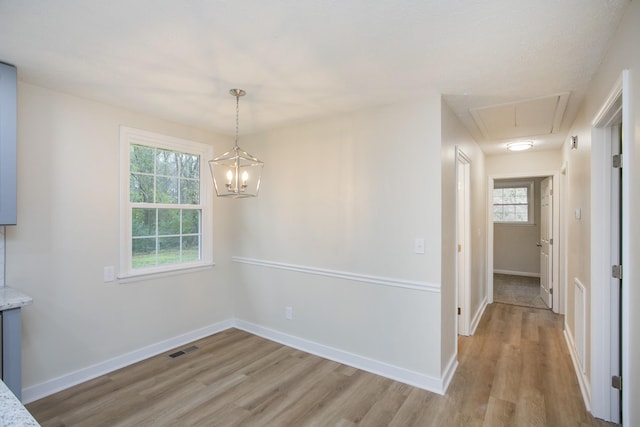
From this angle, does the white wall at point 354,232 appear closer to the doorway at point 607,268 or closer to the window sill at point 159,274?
the window sill at point 159,274

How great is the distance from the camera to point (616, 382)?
86.0 inches

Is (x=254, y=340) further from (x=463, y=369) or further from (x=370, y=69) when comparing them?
(x=370, y=69)

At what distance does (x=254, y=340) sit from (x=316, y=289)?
3.30 ft

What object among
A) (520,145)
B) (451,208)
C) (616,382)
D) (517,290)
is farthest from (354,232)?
(517,290)

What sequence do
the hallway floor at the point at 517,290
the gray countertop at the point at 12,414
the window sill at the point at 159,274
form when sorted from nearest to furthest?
the gray countertop at the point at 12,414, the window sill at the point at 159,274, the hallway floor at the point at 517,290

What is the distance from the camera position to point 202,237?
385 cm

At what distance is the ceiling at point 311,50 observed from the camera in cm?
158

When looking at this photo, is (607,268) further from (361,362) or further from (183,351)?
(183,351)

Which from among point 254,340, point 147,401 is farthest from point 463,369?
point 147,401

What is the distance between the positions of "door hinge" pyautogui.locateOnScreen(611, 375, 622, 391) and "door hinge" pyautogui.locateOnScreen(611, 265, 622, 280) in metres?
0.68

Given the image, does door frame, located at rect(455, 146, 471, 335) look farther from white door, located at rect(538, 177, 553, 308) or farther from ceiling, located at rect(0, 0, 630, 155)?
white door, located at rect(538, 177, 553, 308)

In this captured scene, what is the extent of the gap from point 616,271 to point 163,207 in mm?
3879

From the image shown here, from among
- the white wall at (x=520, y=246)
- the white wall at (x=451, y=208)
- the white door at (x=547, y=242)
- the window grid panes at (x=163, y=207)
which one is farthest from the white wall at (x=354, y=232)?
the white wall at (x=520, y=246)

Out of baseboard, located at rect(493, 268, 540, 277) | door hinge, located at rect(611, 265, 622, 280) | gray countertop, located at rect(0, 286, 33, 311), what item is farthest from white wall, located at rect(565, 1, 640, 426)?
baseboard, located at rect(493, 268, 540, 277)
